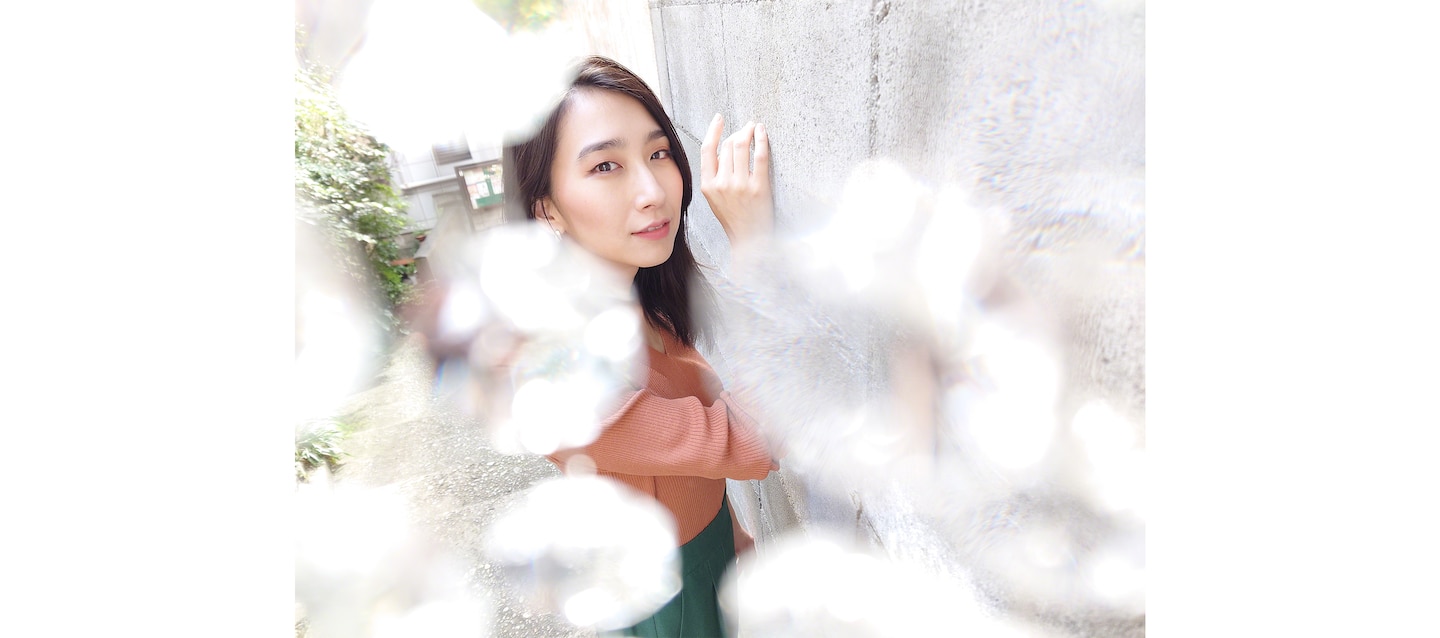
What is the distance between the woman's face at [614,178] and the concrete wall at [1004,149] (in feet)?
0.54

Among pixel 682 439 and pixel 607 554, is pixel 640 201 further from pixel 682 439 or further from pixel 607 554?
pixel 607 554

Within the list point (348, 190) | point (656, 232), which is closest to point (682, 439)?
point (656, 232)

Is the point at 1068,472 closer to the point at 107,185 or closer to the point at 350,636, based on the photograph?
the point at 107,185

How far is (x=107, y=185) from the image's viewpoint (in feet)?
1.47

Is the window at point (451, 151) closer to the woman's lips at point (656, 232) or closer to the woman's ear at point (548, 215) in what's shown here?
the woman's ear at point (548, 215)

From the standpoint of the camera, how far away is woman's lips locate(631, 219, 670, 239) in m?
0.72

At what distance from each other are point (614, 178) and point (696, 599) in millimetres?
631

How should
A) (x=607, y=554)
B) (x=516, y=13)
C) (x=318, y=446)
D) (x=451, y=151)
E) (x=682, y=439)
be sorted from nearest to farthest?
(x=682, y=439), (x=516, y=13), (x=607, y=554), (x=451, y=151), (x=318, y=446)

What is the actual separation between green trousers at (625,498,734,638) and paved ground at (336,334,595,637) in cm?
92

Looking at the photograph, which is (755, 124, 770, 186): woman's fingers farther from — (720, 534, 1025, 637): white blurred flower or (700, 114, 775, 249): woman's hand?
(720, 534, 1025, 637): white blurred flower

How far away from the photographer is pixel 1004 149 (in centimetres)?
32

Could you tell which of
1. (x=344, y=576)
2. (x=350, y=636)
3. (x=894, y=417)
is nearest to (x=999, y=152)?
(x=894, y=417)

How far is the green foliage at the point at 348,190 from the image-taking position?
2053 millimetres

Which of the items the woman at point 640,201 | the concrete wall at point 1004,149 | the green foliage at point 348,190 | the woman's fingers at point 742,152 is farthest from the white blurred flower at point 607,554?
the green foliage at point 348,190
